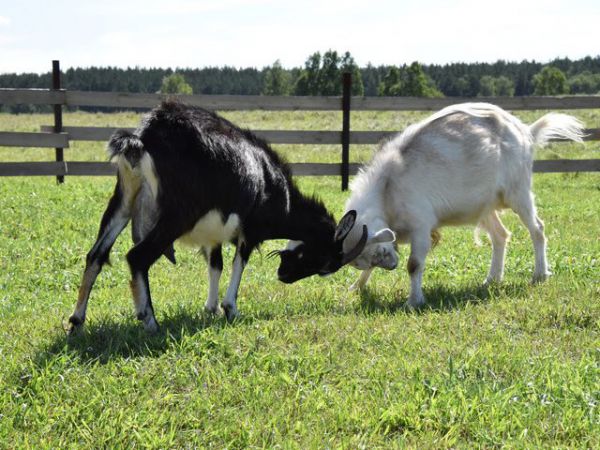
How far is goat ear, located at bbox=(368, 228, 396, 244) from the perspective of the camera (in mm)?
6406

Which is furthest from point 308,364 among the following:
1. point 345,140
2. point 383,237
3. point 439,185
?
point 345,140

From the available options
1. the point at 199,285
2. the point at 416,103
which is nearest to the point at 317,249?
the point at 199,285

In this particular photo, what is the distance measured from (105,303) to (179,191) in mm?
1777

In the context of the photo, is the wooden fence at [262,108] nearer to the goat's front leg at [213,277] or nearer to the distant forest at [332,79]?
the goat's front leg at [213,277]

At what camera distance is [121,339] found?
500 centimetres

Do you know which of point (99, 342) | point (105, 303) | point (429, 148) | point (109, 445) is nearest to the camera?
point (109, 445)

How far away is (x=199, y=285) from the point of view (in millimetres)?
7324

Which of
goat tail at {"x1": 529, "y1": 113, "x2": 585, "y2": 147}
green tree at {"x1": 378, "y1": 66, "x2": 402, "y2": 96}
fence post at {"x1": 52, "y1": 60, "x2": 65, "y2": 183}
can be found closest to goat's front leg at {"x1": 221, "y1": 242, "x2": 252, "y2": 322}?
goat tail at {"x1": 529, "y1": 113, "x2": 585, "y2": 147}

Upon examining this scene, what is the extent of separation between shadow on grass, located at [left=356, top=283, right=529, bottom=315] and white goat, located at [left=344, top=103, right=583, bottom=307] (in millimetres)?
185

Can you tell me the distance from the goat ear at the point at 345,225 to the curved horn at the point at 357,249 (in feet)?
0.43

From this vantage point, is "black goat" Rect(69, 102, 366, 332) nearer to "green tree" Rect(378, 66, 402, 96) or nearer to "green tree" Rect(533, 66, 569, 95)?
"green tree" Rect(378, 66, 402, 96)

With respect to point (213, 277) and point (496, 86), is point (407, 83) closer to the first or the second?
point (496, 86)

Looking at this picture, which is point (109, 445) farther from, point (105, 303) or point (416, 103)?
point (416, 103)

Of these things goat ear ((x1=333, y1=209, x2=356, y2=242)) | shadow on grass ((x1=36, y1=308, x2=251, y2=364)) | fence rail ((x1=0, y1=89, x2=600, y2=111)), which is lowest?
shadow on grass ((x1=36, y1=308, x2=251, y2=364))
